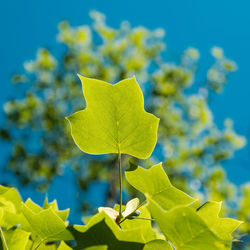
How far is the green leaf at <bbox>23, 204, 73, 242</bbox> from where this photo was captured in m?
0.43

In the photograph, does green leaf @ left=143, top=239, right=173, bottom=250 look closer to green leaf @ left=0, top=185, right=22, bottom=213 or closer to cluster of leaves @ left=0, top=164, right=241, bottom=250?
cluster of leaves @ left=0, top=164, right=241, bottom=250

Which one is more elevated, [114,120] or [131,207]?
[114,120]

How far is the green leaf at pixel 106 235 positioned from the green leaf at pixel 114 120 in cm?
15

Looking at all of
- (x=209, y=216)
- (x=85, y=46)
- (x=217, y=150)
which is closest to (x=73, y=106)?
(x=85, y=46)

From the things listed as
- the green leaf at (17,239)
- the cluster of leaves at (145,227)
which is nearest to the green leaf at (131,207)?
the cluster of leaves at (145,227)

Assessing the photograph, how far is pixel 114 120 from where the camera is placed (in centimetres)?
47

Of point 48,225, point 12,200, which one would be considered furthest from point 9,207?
point 48,225

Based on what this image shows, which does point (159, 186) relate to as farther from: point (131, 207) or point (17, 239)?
point (17, 239)

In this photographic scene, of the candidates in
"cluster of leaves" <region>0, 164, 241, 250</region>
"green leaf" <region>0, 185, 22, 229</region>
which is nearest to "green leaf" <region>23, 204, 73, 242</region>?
"cluster of leaves" <region>0, 164, 241, 250</region>

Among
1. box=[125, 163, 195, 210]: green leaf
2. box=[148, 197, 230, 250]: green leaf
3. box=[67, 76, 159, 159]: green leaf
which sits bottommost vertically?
box=[148, 197, 230, 250]: green leaf

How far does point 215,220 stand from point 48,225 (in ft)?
0.83

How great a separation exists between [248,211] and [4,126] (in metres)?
9.62

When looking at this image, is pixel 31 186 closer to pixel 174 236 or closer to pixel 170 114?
pixel 170 114

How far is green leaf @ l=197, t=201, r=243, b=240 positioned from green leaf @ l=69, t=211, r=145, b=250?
0.36 feet
